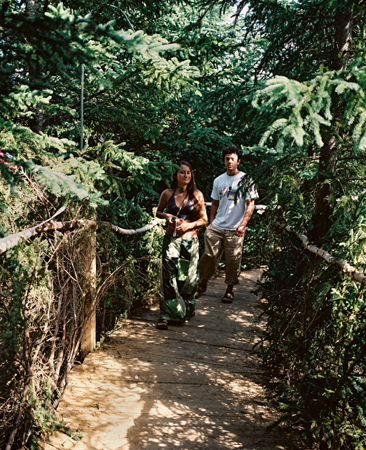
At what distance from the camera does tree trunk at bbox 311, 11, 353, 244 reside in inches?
124

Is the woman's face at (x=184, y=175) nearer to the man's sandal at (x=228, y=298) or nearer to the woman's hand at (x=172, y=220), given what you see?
the woman's hand at (x=172, y=220)

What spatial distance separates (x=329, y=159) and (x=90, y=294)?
248 cm

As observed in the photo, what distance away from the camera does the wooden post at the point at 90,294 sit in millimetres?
3550

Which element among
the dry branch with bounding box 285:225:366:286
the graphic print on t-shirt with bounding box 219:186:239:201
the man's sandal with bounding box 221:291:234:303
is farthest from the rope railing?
the man's sandal with bounding box 221:291:234:303

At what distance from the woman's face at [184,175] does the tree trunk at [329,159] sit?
1.95 m

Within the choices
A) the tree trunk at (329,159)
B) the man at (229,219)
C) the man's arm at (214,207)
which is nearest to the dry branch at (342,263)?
the tree trunk at (329,159)

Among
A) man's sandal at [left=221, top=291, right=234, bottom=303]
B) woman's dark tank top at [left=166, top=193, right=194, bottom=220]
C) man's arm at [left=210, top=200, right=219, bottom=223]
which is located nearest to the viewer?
woman's dark tank top at [left=166, top=193, right=194, bottom=220]

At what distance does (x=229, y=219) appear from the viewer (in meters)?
5.57

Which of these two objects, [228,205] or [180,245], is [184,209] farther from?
[228,205]

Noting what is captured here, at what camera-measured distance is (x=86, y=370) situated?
3607 mm

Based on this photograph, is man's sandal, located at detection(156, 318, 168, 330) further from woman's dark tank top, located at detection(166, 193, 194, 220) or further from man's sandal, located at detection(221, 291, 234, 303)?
man's sandal, located at detection(221, 291, 234, 303)

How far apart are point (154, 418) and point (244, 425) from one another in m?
0.70

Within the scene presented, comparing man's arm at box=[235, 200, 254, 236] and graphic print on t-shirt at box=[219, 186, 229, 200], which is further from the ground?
graphic print on t-shirt at box=[219, 186, 229, 200]

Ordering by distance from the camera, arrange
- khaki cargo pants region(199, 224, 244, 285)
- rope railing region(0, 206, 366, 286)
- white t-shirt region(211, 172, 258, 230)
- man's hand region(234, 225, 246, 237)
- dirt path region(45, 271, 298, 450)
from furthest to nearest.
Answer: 1. khaki cargo pants region(199, 224, 244, 285)
2. white t-shirt region(211, 172, 258, 230)
3. man's hand region(234, 225, 246, 237)
4. dirt path region(45, 271, 298, 450)
5. rope railing region(0, 206, 366, 286)
